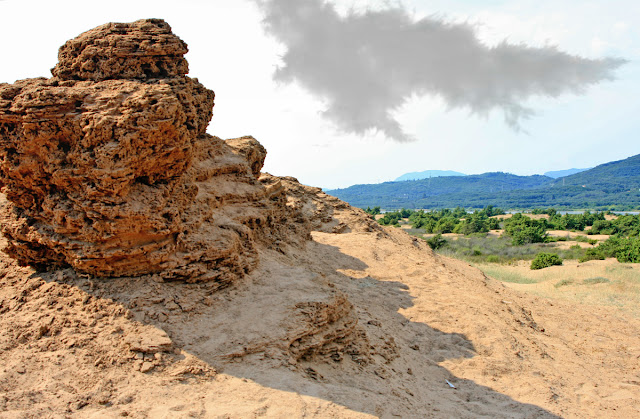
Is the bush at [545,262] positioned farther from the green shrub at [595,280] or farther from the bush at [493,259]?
the green shrub at [595,280]

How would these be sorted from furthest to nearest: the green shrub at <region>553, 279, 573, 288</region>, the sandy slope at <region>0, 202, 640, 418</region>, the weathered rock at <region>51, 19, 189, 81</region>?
the green shrub at <region>553, 279, 573, 288</region>
the weathered rock at <region>51, 19, 189, 81</region>
the sandy slope at <region>0, 202, 640, 418</region>

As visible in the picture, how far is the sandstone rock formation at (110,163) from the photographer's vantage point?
4.30 meters

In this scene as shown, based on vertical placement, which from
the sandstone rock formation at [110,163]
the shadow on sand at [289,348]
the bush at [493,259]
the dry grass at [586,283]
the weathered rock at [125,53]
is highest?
the weathered rock at [125,53]

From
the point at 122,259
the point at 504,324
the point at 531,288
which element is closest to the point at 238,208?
the point at 122,259

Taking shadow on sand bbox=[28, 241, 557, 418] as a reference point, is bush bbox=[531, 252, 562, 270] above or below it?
below

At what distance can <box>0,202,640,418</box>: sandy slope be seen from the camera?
3723 millimetres

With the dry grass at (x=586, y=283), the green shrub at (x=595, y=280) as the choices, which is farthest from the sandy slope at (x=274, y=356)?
the green shrub at (x=595, y=280)

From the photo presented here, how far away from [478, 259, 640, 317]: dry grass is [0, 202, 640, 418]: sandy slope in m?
4.82

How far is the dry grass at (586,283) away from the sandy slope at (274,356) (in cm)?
482

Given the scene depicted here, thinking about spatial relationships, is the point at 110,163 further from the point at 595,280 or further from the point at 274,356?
the point at 595,280

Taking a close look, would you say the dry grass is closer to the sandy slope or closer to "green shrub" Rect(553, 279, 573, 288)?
"green shrub" Rect(553, 279, 573, 288)

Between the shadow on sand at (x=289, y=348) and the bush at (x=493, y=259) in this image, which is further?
the bush at (x=493, y=259)

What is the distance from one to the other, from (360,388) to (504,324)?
3.96 m

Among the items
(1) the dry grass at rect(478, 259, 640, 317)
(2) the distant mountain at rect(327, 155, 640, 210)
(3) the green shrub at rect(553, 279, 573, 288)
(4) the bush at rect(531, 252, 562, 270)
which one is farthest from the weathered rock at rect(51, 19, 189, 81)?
(2) the distant mountain at rect(327, 155, 640, 210)
